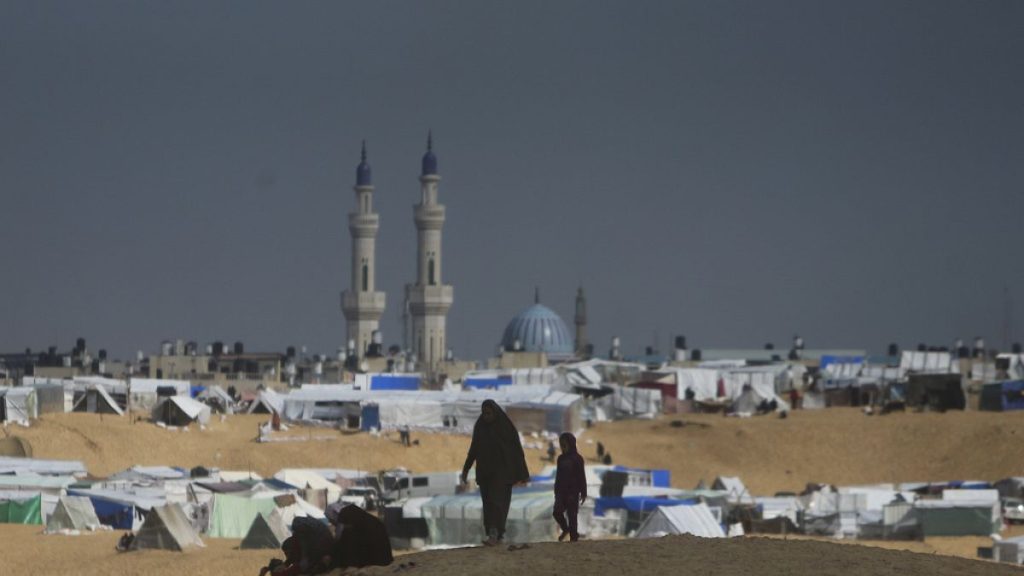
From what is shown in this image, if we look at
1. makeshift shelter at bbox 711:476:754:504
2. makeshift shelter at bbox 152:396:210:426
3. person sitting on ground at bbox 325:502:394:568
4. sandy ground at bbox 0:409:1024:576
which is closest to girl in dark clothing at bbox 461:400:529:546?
person sitting on ground at bbox 325:502:394:568

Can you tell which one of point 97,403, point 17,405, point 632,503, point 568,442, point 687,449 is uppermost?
point 97,403

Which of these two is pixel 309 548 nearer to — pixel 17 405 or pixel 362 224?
pixel 17 405

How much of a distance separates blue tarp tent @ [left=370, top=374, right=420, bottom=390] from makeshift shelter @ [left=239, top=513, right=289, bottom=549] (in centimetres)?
3845

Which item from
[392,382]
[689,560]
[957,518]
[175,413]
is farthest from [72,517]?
[392,382]

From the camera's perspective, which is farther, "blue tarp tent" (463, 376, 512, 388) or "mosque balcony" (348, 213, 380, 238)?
"mosque balcony" (348, 213, 380, 238)

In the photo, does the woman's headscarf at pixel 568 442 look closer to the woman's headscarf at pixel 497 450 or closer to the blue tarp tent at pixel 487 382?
the woman's headscarf at pixel 497 450

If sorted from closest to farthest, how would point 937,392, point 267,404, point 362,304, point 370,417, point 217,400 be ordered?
point 370,417, point 267,404, point 937,392, point 217,400, point 362,304

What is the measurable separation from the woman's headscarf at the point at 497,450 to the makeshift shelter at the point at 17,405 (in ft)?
126

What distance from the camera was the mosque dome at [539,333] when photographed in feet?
363

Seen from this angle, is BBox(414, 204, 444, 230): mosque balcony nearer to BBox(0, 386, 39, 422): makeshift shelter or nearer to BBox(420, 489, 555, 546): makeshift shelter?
BBox(0, 386, 39, 422): makeshift shelter

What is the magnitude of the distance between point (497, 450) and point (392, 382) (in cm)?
5543

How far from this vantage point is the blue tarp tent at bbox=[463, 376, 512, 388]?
71375 mm

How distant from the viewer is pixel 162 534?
92.2 feet

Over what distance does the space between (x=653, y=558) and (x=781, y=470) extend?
3971cm
